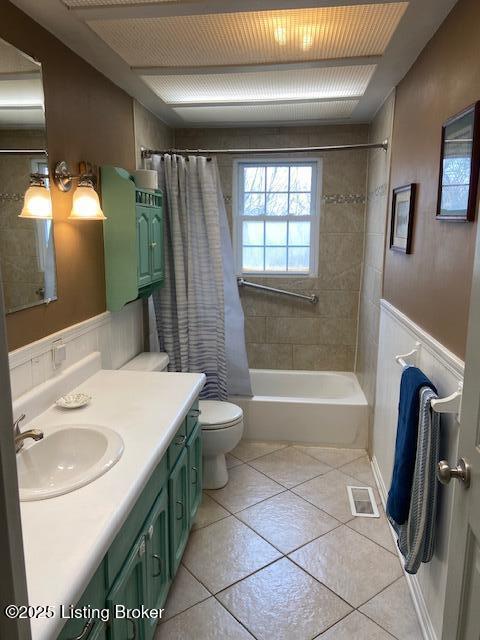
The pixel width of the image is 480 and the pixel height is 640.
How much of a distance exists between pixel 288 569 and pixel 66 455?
120 cm

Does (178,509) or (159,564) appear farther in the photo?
(178,509)

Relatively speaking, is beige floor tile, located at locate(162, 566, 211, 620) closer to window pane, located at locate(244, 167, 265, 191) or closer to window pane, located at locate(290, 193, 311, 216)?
window pane, located at locate(290, 193, 311, 216)

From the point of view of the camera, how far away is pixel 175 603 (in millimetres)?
1971

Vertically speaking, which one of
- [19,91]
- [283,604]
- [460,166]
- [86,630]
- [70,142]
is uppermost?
[19,91]

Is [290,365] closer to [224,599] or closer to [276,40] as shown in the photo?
[224,599]

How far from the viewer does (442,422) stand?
5.63 ft

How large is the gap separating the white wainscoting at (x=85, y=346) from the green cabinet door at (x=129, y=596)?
0.76m

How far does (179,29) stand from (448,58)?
1088 millimetres

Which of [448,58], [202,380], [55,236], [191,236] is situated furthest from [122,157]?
[448,58]

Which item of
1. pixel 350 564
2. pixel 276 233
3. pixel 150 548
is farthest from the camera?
pixel 276 233

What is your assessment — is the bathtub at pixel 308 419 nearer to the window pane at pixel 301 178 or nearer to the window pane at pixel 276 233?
the window pane at pixel 276 233

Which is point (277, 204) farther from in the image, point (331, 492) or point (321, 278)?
point (331, 492)

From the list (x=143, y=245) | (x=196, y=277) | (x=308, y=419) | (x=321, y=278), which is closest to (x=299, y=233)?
(x=321, y=278)

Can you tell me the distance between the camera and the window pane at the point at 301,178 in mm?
3857
